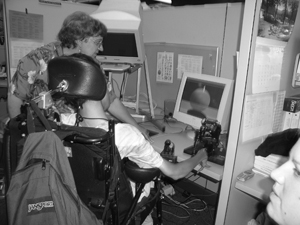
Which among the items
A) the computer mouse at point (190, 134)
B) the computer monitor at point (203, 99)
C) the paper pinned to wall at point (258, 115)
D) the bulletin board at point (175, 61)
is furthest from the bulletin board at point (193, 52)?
the paper pinned to wall at point (258, 115)

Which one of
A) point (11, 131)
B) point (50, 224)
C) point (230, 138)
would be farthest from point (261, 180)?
point (11, 131)

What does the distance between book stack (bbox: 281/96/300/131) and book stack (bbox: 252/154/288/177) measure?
0.23 meters

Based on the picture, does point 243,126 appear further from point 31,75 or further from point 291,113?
point 31,75

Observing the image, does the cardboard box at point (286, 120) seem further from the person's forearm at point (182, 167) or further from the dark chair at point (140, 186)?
the dark chair at point (140, 186)

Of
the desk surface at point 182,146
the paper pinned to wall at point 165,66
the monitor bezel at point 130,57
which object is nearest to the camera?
the desk surface at point 182,146

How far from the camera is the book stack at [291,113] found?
1235 millimetres

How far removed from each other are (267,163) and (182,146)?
1.69 feet

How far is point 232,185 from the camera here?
3.64 feet

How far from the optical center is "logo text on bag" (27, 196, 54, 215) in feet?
2.52

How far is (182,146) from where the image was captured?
1510mm

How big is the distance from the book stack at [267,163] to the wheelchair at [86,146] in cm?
55

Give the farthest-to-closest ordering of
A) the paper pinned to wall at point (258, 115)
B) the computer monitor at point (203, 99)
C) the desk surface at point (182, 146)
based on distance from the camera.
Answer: the computer monitor at point (203, 99)
the desk surface at point (182, 146)
the paper pinned to wall at point (258, 115)

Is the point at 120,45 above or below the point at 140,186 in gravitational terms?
above

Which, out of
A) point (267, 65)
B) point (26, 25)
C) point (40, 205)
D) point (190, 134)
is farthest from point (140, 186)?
point (26, 25)
